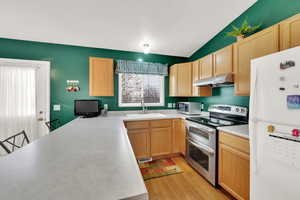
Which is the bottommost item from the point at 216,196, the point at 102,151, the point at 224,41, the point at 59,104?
the point at 216,196

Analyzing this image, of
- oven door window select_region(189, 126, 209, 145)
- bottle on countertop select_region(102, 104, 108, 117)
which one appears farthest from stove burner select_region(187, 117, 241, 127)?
bottle on countertop select_region(102, 104, 108, 117)

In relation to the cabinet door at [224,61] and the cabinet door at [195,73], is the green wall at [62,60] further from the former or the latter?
the cabinet door at [224,61]

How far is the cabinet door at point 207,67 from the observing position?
7.34 feet

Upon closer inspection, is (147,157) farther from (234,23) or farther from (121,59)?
(234,23)

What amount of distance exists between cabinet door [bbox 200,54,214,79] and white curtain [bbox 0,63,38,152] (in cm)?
325

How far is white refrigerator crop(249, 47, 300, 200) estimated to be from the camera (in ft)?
2.70

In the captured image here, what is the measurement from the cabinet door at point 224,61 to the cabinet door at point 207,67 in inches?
3.5

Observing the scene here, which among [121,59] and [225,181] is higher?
[121,59]

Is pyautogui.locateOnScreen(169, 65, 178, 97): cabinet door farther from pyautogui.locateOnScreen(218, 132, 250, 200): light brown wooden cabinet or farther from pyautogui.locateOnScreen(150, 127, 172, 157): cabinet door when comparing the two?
pyautogui.locateOnScreen(218, 132, 250, 200): light brown wooden cabinet

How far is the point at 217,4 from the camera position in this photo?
1847mm

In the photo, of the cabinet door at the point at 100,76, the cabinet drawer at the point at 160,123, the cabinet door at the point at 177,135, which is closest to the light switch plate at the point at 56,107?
the cabinet door at the point at 100,76

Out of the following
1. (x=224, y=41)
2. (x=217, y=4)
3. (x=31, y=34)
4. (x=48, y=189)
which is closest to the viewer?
(x=48, y=189)

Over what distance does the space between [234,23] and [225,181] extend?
2.55 metres

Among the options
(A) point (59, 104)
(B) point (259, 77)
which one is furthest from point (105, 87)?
(B) point (259, 77)
